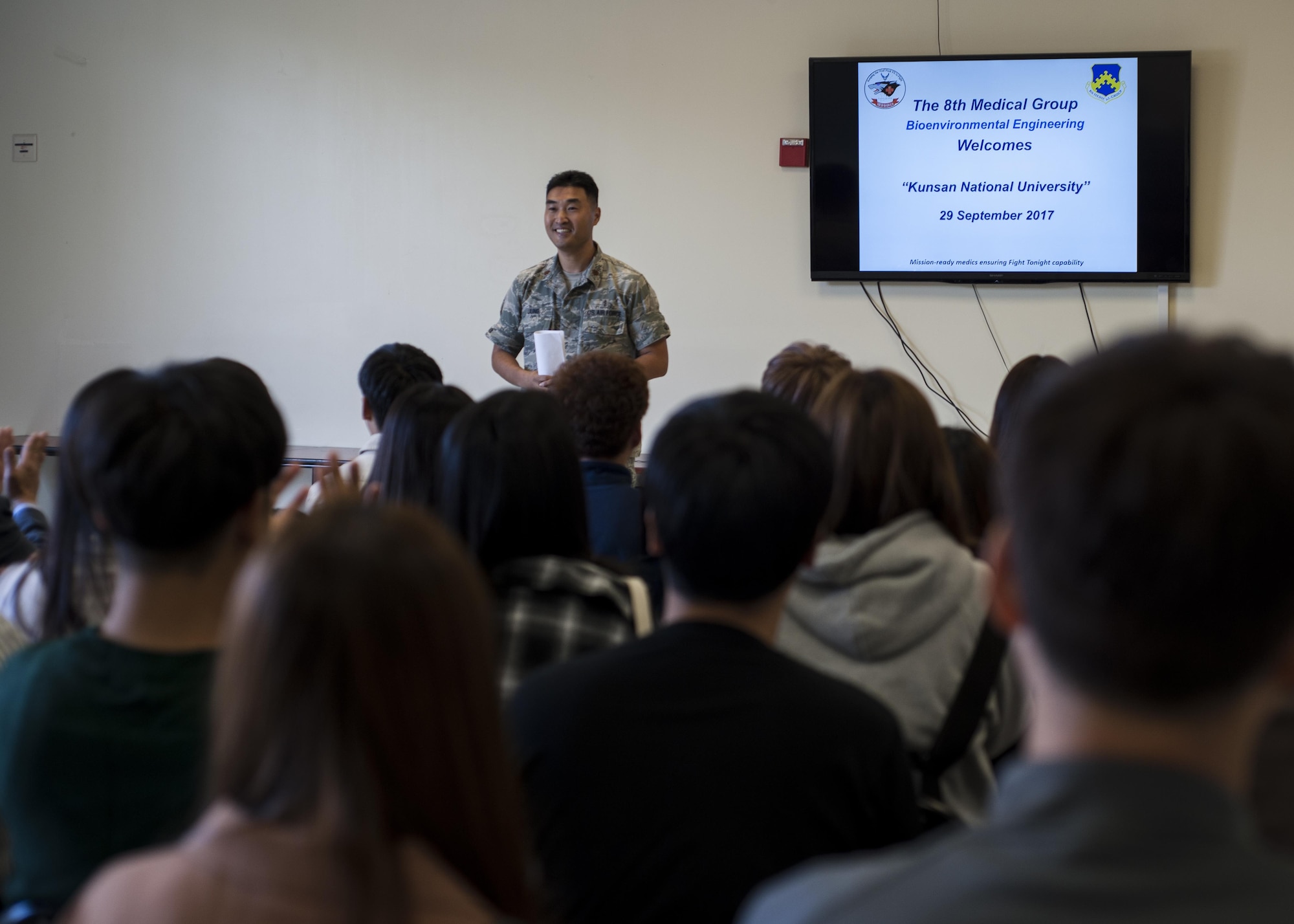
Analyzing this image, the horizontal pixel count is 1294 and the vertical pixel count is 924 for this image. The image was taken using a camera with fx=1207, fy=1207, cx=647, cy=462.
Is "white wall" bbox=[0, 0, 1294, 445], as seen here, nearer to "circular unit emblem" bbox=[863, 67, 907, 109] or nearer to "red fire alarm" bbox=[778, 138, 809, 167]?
"red fire alarm" bbox=[778, 138, 809, 167]

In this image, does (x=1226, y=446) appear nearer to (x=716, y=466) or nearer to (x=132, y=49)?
(x=716, y=466)

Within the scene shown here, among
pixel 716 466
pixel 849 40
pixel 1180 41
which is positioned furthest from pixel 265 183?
pixel 716 466

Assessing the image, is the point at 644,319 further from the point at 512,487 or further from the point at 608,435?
the point at 512,487

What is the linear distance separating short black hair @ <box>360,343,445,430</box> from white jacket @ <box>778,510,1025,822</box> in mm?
1667

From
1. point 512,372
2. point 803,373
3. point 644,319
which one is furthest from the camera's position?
point 644,319

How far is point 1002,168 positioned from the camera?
4.89 meters

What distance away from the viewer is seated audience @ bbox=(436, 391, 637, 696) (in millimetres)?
1549

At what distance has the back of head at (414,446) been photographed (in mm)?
2135

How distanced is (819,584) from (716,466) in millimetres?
433

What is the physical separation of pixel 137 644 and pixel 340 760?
61 centimetres

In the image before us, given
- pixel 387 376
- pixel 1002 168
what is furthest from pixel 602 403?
pixel 1002 168

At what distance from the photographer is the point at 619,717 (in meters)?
1.15

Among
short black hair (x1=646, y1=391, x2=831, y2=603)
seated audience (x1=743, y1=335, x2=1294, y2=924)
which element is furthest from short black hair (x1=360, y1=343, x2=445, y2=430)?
seated audience (x1=743, y1=335, x2=1294, y2=924)

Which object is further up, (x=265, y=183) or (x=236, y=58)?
(x=236, y=58)
